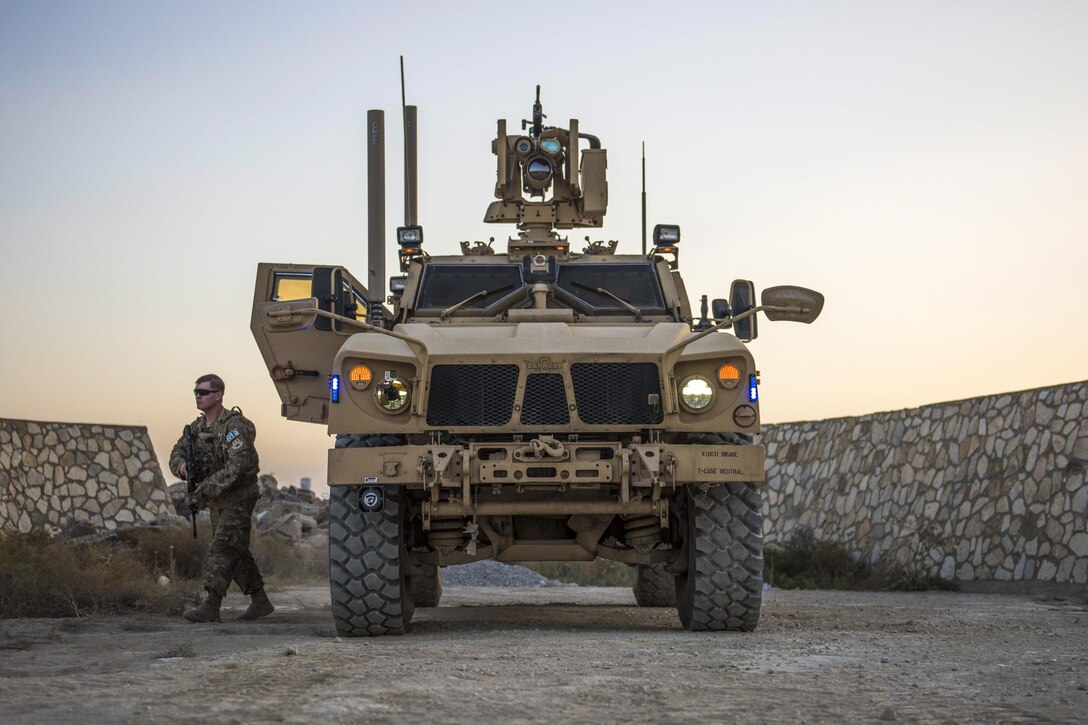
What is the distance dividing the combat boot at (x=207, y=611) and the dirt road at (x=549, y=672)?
0.18m

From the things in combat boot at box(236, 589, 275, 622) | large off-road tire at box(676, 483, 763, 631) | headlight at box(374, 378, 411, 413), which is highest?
headlight at box(374, 378, 411, 413)

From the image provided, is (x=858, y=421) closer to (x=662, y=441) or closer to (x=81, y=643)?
(x=662, y=441)

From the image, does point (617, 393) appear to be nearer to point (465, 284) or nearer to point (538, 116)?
point (465, 284)

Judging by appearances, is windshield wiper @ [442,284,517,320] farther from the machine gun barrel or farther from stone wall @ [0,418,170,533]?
stone wall @ [0,418,170,533]

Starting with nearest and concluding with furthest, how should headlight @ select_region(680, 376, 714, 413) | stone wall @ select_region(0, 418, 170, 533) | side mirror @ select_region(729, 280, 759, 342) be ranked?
headlight @ select_region(680, 376, 714, 413) < side mirror @ select_region(729, 280, 759, 342) < stone wall @ select_region(0, 418, 170, 533)

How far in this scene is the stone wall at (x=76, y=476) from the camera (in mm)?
18578

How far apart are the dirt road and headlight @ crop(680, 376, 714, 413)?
1.29 meters

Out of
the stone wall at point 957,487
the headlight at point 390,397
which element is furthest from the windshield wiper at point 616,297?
the stone wall at point 957,487

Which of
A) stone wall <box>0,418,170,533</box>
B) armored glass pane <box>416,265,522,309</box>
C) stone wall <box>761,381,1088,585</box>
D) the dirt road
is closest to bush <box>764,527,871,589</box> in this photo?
stone wall <box>761,381,1088,585</box>

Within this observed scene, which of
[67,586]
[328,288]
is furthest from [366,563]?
[67,586]

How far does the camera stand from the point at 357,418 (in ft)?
25.6

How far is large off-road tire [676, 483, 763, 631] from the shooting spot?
26.3 ft

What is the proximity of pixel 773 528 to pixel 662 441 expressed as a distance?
1279 centimetres

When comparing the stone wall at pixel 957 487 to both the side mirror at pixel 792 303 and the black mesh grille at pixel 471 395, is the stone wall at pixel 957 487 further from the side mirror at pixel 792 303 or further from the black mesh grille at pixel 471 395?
the black mesh grille at pixel 471 395
